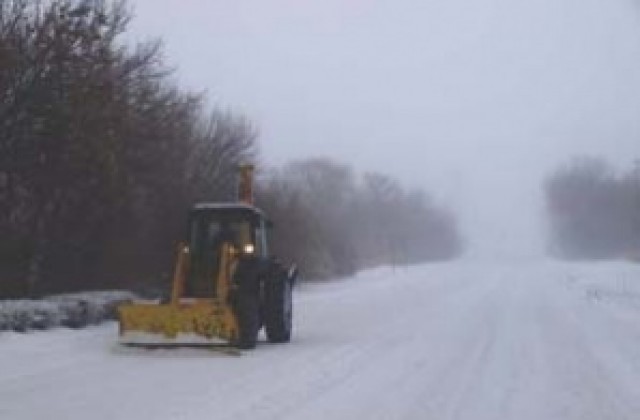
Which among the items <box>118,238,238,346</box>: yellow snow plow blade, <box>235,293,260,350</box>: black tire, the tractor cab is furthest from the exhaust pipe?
<box>118,238,238,346</box>: yellow snow plow blade

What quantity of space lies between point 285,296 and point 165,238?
15.5m

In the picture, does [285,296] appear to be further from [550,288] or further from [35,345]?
[550,288]

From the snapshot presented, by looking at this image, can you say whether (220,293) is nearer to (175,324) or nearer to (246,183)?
(175,324)

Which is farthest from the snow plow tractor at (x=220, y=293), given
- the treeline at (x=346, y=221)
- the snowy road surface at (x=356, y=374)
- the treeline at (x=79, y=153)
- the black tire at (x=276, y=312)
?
the treeline at (x=346, y=221)

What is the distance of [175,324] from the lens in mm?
19703

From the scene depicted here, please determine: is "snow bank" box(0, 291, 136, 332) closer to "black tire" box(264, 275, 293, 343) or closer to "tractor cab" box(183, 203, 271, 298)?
"tractor cab" box(183, 203, 271, 298)

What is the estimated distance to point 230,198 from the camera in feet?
147

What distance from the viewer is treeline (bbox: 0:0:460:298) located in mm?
26875

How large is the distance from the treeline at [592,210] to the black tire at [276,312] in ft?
341

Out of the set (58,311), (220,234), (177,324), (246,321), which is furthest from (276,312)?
(58,311)

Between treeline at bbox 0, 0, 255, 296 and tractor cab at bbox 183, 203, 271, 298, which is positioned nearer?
tractor cab at bbox 183, 203, 271, 298

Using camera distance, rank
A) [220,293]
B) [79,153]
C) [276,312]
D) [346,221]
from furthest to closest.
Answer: [346,221] → [79,153] → [276,312] → [220,293]

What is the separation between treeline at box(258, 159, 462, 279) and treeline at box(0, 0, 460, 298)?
37.0 feet

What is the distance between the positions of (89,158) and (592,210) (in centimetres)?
12233
